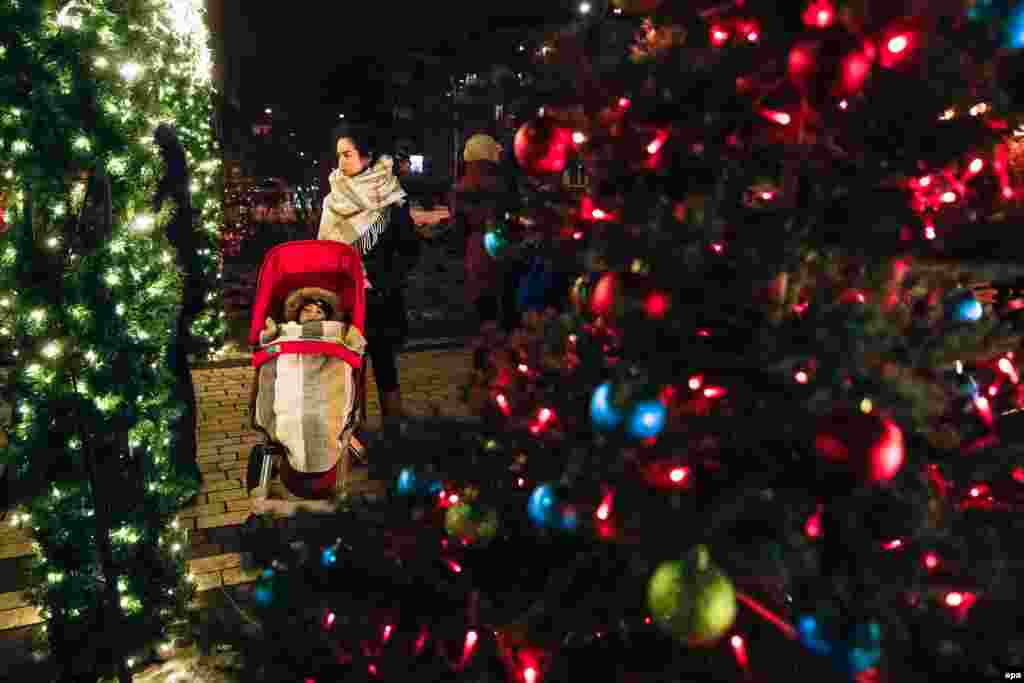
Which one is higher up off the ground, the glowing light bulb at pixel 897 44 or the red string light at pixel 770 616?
the glowing light bulb at pixel 897 44

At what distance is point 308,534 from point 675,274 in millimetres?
1415

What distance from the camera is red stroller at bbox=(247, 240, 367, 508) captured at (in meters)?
3.97

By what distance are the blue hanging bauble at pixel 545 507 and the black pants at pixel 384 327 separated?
360 centimetres

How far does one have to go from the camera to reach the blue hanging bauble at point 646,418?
1437 mm

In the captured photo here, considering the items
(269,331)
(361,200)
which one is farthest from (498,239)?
(361,200)

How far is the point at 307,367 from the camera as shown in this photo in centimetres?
397

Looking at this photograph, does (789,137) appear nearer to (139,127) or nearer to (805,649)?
(805,649)

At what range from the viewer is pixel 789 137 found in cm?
150

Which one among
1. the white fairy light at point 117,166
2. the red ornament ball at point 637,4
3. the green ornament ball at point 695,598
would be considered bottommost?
the green ornament ball at point 695,598

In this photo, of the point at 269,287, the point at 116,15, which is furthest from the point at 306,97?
the point at 116,15

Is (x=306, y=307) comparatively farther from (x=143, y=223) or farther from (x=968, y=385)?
(x=968, y=385)

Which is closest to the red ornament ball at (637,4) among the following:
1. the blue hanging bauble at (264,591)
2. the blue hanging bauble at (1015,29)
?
the blue hanging bauble at (1015,29)

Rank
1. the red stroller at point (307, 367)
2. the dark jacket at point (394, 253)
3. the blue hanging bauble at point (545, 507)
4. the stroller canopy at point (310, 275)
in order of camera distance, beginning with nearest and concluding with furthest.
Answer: the blue hanging bauble at point (545, 507)
the red stroller at point (307, 367)
the stroller canopy at point (310, 275)
the dark jacket at point (394, 253)

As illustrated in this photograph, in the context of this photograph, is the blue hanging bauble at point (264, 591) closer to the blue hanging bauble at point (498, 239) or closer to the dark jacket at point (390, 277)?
the blue hanging bauble at point (498, 239)
